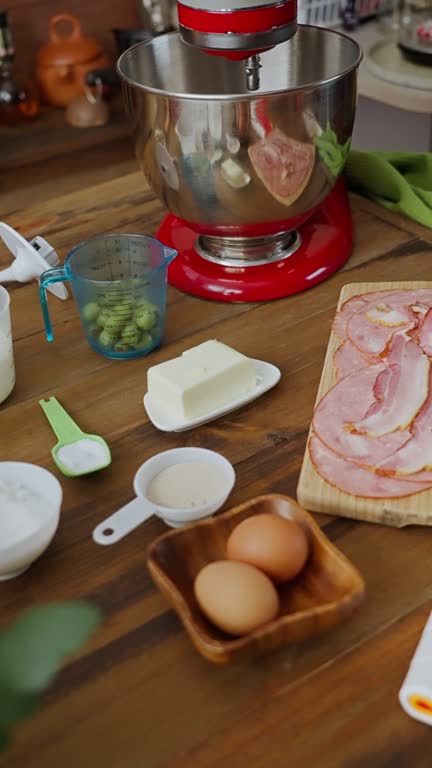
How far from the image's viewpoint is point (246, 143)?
1145mm

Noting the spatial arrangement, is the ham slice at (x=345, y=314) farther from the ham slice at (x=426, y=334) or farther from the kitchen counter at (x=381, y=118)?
the kitchen counter at (x=381, y=118)

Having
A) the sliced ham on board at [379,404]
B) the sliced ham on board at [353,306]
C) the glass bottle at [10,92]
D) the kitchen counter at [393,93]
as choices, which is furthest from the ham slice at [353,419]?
the glass bottle at [10,92]

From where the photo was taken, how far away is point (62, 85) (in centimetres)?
246

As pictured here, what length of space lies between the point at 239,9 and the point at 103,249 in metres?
0.36

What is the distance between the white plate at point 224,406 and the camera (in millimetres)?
1037

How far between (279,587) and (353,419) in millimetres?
262

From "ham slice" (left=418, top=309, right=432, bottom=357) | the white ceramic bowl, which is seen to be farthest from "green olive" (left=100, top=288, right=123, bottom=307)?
"ham slice" (left=418, top=309, right=432, bottom=357)

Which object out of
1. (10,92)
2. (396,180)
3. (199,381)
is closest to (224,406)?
(199,381)

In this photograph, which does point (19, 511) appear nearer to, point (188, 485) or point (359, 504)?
point (188, 485)

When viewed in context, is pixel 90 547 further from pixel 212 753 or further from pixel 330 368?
pixel 330 368

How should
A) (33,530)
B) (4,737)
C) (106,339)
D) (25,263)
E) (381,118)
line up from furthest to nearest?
(381,118)
(25,263)
(106,339)
(33,530)
(4,737)

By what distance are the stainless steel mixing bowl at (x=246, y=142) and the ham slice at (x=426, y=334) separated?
24cm

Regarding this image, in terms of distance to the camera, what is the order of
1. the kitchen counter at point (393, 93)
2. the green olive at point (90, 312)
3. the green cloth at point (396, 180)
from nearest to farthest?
the green olive at point (90, 312)
the green cloth at point (396, 180)
the kitchen counter at point (393, 93)

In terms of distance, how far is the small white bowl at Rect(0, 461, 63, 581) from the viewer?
2.68 feet
